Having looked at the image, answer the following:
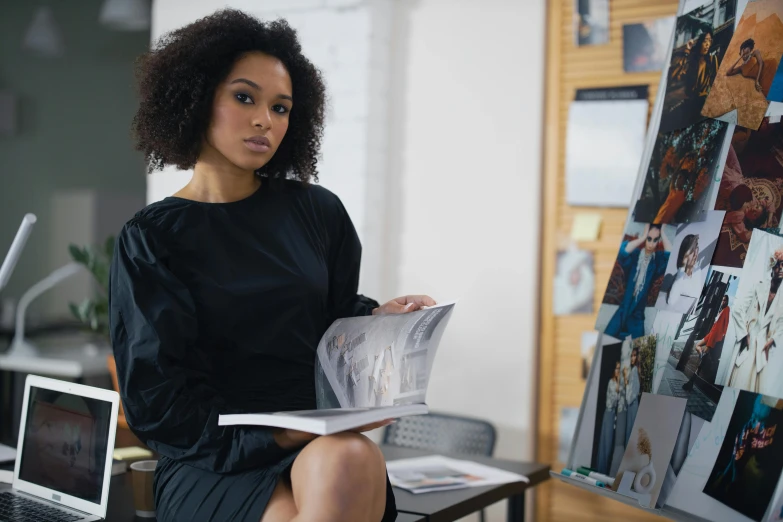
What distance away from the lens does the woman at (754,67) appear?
136cm

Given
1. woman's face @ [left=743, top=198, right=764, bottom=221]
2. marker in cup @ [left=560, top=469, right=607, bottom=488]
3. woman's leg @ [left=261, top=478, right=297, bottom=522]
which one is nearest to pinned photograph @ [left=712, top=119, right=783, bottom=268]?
woman's face @ [left=743, top=198, right=764, bottom=221]

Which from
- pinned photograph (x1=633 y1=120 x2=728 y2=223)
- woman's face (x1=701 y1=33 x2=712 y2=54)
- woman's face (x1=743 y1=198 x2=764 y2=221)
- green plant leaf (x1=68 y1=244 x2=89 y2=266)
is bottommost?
green plant leaf (x1=68 y1=244 x2=89 y2=266)

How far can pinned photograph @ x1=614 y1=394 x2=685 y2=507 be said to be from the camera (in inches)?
55.5

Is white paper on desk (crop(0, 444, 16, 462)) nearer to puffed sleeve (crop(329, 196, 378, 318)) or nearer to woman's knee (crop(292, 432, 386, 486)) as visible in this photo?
puffed sleeve (crop(329, 196, 378, 318))

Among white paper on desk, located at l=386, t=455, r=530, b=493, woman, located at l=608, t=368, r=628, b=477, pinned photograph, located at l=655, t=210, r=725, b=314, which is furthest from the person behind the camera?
white paper on desk, located at l=386, t=455, r=530, b=493

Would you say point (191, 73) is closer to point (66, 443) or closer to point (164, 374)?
point (164, 374)

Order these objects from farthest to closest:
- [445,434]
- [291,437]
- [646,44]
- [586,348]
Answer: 1. [586,348]
2. [646,44]
3. [445,434]
4. [291,437]

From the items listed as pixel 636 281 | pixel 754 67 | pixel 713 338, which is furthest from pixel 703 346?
pixel 754 67

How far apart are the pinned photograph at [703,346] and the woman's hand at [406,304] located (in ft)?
1.44

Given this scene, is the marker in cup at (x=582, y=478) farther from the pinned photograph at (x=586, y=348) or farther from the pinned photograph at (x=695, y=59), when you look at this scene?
the pinned photograph at (x=586, y=348)

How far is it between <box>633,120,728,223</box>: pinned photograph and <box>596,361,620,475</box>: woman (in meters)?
0.30

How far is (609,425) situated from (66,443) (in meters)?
1.03

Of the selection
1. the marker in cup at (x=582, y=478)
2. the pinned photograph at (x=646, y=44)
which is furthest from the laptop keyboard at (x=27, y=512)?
the pinned photograph at (x=646, y=44)

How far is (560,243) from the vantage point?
2.90 metres
